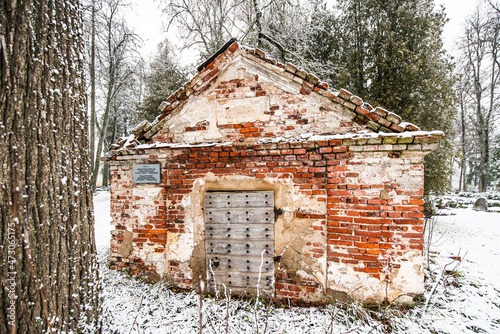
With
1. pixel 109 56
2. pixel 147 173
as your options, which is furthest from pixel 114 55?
pixel 147 173

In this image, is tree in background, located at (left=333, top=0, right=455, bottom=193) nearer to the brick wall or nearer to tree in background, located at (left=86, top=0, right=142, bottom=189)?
the brick wall

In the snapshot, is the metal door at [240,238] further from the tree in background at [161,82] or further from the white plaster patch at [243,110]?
the tree in background at [161,82]

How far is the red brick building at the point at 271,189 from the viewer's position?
336cm

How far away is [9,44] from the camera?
1.59 meters

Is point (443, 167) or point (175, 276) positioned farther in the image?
point (443, 167)

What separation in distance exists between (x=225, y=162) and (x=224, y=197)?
0.62m

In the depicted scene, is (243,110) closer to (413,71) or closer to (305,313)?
(305,313)

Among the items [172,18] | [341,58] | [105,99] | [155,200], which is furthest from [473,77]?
[105,99]

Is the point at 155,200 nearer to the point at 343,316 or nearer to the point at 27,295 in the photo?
the point at 27,295

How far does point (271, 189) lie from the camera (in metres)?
3.80

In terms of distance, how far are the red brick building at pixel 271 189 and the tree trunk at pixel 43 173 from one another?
169 centimetres

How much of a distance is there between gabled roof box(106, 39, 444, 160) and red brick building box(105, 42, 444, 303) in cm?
2

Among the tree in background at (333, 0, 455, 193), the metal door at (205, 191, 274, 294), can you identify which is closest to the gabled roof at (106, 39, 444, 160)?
the metal door at (205, 191, 274, 294)

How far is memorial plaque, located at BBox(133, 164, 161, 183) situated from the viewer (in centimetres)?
420
